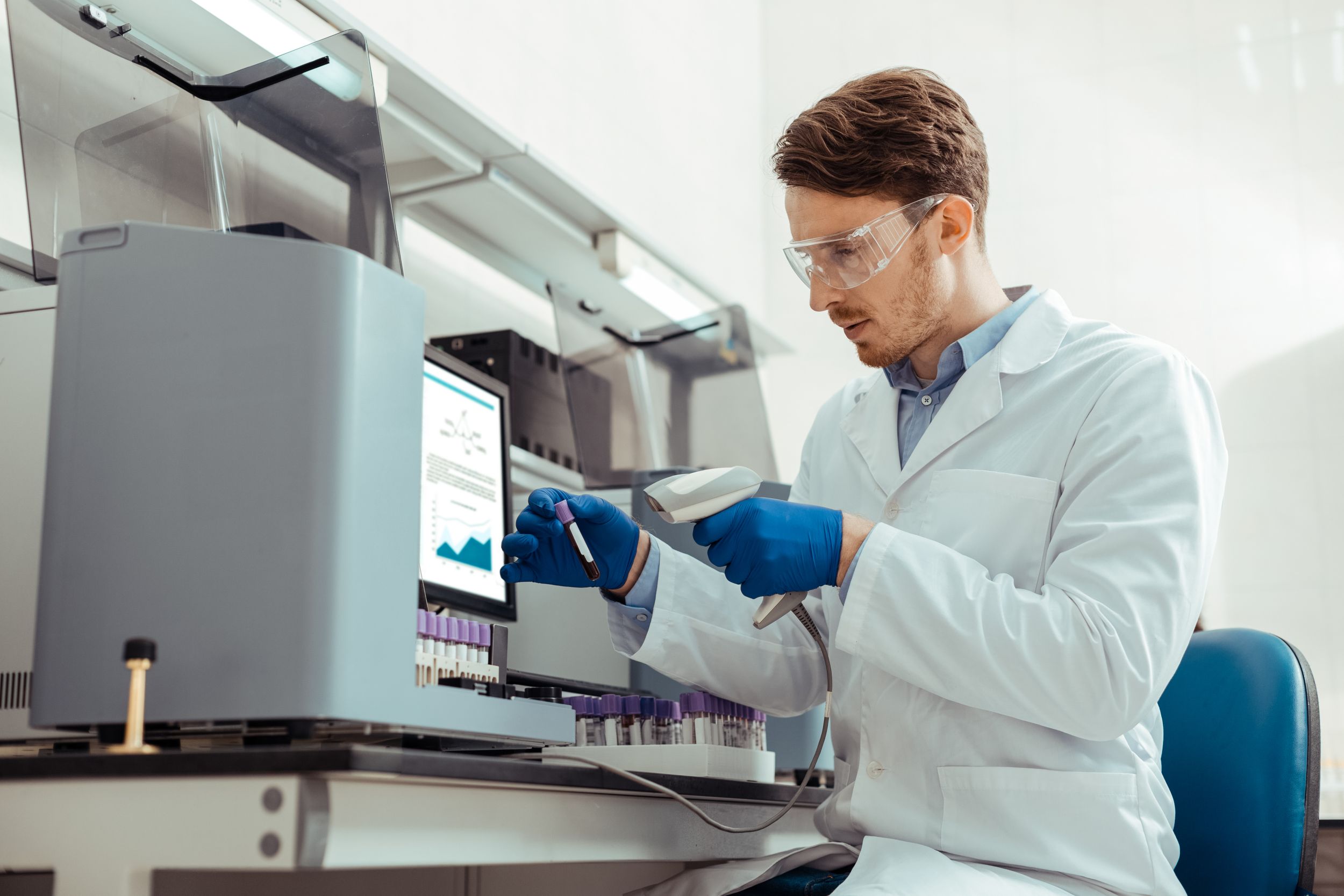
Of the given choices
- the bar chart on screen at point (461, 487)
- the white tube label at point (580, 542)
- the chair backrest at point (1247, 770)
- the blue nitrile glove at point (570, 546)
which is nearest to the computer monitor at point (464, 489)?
the bar chart on screen at point (461, 487)

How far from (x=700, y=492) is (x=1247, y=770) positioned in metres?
0.71

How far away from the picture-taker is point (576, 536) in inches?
49.6

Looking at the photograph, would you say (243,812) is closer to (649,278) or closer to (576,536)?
(576,536)

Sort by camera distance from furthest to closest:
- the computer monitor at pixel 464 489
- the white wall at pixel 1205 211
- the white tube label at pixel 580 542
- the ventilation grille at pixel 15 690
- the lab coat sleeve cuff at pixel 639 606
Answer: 1. the white wall at pixel 1205 211
2. the computer monitor at pixel 464 489
3. the lab coat sleeve cuff at pixel 639 606
4. the white tube label at pixel 580 542
5. the ventilation grille at pixel 15 690

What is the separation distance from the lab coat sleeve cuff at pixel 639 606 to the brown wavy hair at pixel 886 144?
1.63ft

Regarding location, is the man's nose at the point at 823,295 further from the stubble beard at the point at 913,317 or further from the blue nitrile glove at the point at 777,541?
the blue nitrile glove at the point at 777,541

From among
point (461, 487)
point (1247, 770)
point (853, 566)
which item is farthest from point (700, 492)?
point (1247, 770)

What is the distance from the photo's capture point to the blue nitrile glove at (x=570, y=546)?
4.33 feet

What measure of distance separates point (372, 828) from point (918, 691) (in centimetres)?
68

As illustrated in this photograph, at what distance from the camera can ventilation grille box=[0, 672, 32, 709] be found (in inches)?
35.4

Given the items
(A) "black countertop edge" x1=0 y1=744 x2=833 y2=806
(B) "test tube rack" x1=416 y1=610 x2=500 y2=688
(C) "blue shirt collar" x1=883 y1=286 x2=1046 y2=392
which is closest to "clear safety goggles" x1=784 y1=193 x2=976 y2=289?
(C) "blue shirt collar" x1=883 y1=286 x2=1046 y2=392

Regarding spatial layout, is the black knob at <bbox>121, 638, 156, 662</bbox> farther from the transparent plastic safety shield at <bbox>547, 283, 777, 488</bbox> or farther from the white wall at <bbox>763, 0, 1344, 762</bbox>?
the white wall at <bbox>763, 0, 1344, 762</bbox>

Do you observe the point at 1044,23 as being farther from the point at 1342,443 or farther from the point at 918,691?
the point at 918,691

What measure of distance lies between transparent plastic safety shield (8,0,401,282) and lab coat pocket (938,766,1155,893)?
34.0 inches
